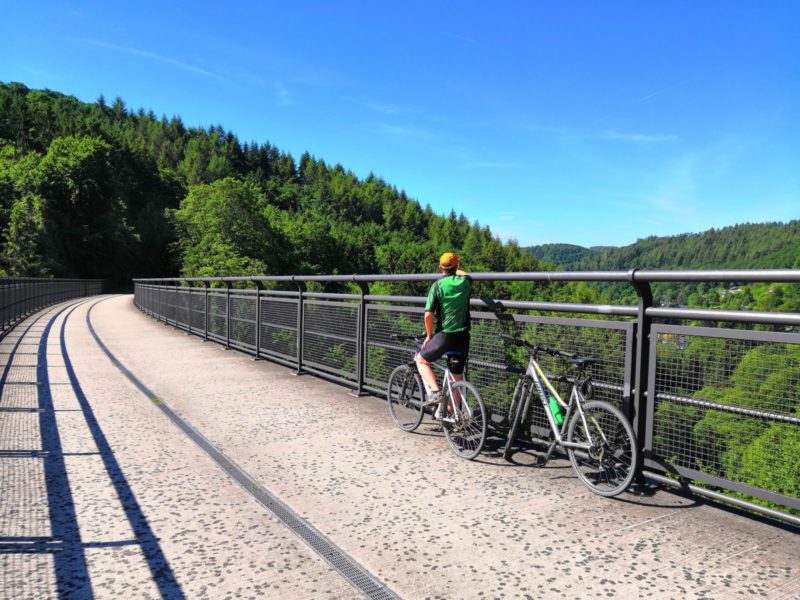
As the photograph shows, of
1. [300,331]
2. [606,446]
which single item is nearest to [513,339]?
[606,446]

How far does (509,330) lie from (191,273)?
2615 inches

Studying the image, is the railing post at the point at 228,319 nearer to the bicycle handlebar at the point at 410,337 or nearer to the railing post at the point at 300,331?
the railing post at the point at 300,331

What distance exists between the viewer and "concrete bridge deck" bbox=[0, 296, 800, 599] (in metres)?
2.79

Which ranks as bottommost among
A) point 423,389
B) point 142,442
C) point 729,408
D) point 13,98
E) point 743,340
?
point 142,442

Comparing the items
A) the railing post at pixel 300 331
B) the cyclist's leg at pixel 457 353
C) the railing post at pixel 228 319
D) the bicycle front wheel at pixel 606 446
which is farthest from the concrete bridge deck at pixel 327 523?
the railing post at pixel 228 319

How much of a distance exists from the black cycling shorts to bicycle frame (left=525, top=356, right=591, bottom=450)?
0.70 meters

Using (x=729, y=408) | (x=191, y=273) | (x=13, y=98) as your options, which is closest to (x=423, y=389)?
(x=729, y=408)

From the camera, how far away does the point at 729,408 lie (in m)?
3.56

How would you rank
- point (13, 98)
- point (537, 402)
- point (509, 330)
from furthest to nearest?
point (13, 98)
point (509, 330)
point (537, 402)

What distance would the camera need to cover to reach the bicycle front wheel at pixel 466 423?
461 centimetres

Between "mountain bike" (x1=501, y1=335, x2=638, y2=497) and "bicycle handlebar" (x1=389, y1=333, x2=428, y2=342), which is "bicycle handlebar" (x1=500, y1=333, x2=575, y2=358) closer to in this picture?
"mountain bike" (x1=501, y1=335, x2=638, y2=497)

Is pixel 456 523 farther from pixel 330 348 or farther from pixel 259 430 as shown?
pixel 330 348

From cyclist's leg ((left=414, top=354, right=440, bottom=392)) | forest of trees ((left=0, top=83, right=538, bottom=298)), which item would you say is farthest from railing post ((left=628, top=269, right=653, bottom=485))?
forest of trees ((left=0, top=83, right=538, bottom=298))

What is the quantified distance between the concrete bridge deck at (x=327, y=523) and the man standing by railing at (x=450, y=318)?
749 mm
